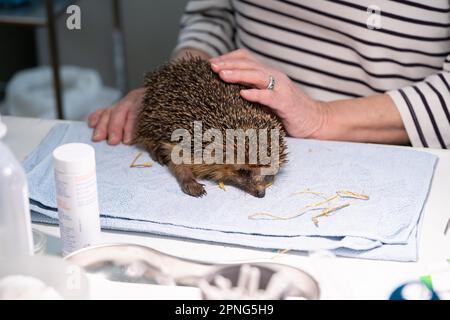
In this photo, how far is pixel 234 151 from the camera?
1.24m

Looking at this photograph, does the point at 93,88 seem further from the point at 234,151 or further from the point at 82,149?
the point at 82,149

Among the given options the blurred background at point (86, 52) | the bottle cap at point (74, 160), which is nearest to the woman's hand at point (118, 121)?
the bottle cap at point (74, 160)

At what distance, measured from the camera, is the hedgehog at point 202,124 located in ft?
4.04

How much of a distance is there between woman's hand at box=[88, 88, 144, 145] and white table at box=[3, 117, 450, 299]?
321 millimetres

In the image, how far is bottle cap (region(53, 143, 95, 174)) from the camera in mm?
924

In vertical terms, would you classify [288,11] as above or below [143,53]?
above

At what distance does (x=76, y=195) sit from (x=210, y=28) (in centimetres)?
91

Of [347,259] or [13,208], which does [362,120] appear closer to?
[347,259]

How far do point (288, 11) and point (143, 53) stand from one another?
1.41 m

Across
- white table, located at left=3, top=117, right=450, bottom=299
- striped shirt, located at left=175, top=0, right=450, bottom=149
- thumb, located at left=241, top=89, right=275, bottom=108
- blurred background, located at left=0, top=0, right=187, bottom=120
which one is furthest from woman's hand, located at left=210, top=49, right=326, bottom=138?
blurred background, located at left=0, top=0, right=187, bottom=120

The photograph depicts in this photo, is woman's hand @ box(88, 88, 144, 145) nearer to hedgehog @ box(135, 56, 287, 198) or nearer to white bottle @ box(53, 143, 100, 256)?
hedgehog @ box(135, 56, 287, 198)

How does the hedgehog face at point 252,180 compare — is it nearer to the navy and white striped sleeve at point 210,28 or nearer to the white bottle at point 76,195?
the white bottle at point 76,195

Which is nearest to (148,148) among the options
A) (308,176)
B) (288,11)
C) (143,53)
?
(308,176)

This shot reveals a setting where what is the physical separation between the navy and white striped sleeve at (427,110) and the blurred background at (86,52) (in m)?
1.45
